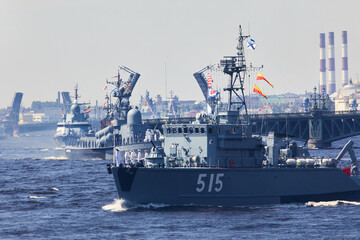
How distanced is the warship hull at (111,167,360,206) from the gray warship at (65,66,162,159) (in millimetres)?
59734

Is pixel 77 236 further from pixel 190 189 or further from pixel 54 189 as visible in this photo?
pixel 54 189

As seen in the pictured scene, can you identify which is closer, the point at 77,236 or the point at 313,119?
the point at 77,236

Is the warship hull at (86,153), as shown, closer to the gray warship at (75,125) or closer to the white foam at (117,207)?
the gray warship at (75,125)

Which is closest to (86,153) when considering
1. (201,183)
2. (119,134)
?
(119,134)

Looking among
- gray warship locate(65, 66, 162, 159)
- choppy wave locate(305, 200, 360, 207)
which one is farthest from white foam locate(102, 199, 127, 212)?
gray warship locate(65, 66, 162, 159)

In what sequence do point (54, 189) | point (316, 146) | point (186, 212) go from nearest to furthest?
point (186, 212), point (54, 189), point (316, 146)

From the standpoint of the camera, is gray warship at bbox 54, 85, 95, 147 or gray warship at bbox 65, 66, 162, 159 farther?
gray warship at bbox 54, 85, 95, 147

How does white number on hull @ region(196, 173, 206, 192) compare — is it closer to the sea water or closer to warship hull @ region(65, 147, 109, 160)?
the sea water

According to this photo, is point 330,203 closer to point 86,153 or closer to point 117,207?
point 117,207

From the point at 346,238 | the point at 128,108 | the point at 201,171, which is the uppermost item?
the point at 128,108

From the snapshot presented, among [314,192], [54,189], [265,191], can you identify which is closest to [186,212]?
[265,191]

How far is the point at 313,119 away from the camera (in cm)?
13225

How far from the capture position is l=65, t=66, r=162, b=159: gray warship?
119375mm

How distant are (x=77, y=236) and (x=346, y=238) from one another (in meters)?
14.2
